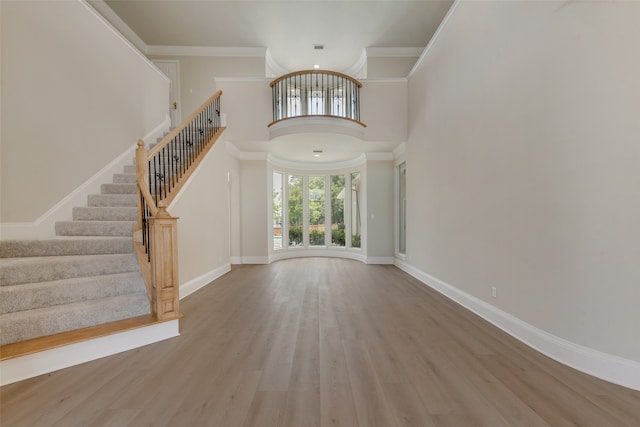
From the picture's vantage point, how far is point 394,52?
7012 mm

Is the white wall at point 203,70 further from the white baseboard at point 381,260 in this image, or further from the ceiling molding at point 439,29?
the white baseboard at point 381,260

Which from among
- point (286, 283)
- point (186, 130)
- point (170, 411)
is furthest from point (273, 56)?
point (170, 411)

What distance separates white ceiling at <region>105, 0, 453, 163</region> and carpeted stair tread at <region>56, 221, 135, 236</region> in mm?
3146

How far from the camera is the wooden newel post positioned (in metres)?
2.55

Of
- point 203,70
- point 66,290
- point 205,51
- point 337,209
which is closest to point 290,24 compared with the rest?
point 205,51

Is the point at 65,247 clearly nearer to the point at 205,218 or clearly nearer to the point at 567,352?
the point at 205,218

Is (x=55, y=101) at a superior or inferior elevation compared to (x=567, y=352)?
superior

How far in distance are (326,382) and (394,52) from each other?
792 centimetres

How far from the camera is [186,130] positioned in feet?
14.7

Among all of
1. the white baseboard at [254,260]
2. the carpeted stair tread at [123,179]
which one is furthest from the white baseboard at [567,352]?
the carpeted stair tread at [123,179]

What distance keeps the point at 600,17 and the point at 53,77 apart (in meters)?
5.82

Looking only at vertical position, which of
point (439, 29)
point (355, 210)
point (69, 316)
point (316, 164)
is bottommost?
point (69, 316)

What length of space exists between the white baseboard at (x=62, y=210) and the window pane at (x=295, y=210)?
409cm

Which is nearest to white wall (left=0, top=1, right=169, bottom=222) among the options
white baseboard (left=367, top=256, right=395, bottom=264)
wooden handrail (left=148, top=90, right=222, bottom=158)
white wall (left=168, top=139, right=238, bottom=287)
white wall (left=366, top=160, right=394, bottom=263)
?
wooden handrail (left=148, top=90, right=222, bottom=158)
